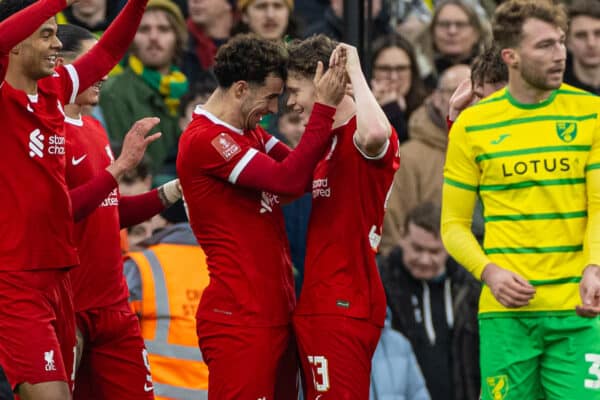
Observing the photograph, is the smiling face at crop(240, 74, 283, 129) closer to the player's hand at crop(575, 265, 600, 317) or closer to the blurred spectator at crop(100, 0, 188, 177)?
the player's hand at crop(575, 265, 600, 317)

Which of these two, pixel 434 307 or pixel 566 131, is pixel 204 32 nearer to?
pixel 434 307

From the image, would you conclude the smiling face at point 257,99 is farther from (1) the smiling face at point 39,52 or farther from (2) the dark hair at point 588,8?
(2) the dark hair at point 588,8

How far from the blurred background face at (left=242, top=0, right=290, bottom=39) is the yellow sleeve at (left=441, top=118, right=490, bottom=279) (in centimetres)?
409

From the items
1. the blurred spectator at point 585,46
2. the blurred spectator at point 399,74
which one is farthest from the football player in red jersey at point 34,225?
the blurred spectator at point 585,46

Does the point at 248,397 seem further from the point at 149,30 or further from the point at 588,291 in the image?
the point at 149,30

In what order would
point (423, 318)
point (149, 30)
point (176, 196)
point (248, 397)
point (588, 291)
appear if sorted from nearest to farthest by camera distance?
1. point (588, 291)
2. point (248, 397)
3. point (176, 196)
4. point (423, 318)
5. point (149, 30)

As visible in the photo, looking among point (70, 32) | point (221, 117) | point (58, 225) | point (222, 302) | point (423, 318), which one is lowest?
point (423, 318)

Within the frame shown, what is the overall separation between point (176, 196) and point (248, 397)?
Answer: 4.49 feet

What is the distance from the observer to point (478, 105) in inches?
281

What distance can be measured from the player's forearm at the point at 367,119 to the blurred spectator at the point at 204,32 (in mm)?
4316

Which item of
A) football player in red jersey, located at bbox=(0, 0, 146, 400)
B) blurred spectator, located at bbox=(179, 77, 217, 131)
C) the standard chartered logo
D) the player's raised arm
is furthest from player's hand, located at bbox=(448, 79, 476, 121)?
blurred spectator, located at bbox=(179, 77, 217, 131)

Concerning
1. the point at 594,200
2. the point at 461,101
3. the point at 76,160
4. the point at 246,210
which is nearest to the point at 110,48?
the point at 76,160

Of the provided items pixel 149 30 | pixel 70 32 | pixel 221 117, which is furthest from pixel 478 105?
pixel 149 30

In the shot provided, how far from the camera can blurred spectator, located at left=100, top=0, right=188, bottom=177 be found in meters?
10.6
